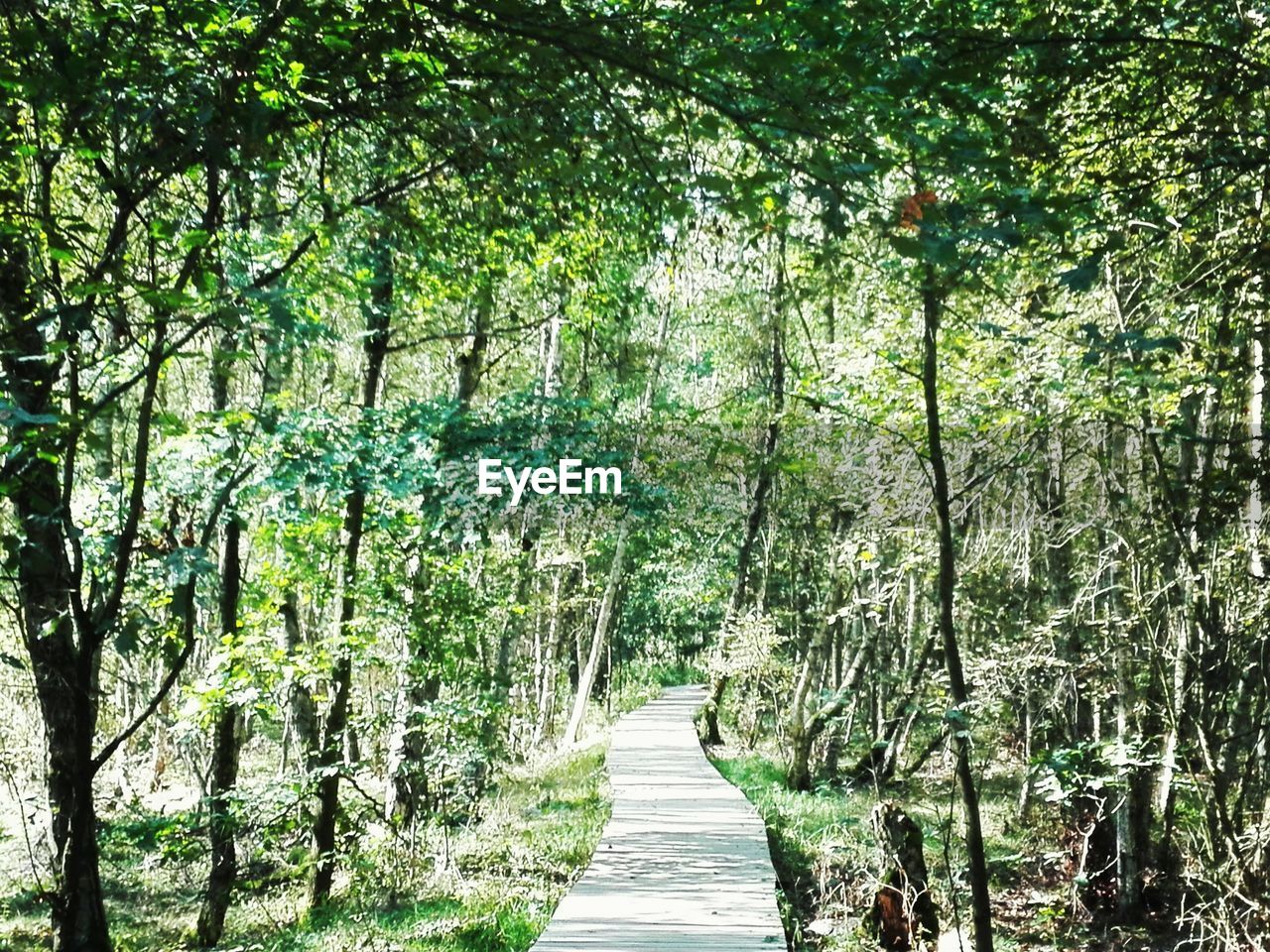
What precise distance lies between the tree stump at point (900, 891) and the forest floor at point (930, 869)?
0.51 ft

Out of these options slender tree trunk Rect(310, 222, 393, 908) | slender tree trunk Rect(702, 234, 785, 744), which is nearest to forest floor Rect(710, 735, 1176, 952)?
slender tree trunk Rect(702, 234, 785, 744)

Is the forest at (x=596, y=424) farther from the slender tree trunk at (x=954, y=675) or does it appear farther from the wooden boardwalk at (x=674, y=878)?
the wooden boardwalk at (x=674, y=878)

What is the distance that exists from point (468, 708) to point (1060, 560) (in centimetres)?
559

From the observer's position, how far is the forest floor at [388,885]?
6734 mm

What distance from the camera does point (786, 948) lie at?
584cm

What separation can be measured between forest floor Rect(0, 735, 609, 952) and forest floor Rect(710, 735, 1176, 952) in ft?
6.14

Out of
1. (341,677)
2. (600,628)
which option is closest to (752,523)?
(600,628)

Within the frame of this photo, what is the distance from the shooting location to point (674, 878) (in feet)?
24.2

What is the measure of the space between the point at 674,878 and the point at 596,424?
13.0 ft

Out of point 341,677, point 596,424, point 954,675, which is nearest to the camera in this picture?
point 954,675

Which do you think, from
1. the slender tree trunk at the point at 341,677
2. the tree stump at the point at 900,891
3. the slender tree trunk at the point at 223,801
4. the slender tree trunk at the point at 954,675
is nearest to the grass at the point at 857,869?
the tree stump at the point at 900,891

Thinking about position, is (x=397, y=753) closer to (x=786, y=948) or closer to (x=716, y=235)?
(x=786, y=948)

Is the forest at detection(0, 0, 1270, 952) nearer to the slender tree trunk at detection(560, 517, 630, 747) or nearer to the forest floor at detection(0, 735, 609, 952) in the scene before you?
the forest floor at detection(0, 735, 609, 952)

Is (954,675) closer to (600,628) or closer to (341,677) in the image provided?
(341,677)
